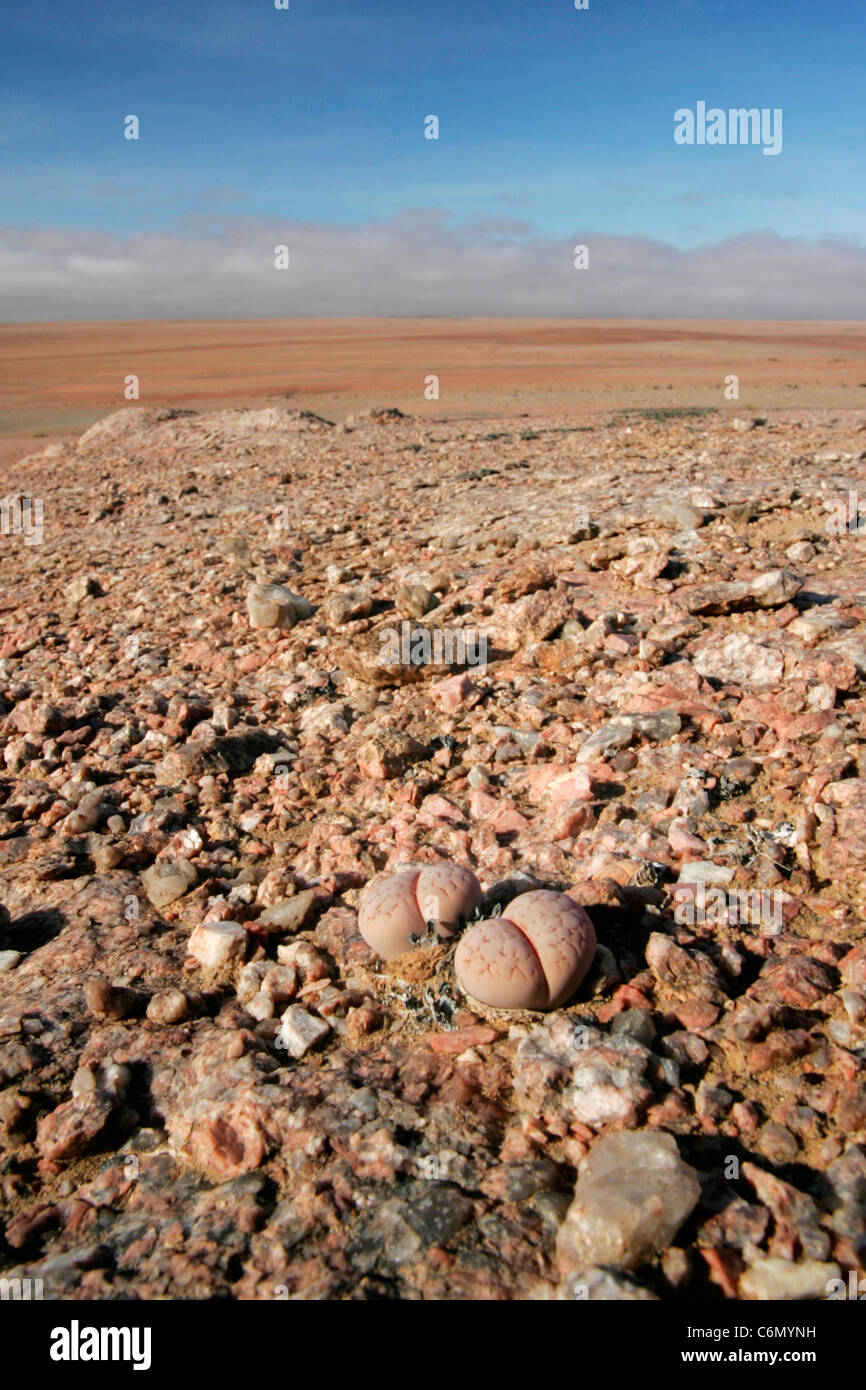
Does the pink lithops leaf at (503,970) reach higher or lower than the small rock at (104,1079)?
higher

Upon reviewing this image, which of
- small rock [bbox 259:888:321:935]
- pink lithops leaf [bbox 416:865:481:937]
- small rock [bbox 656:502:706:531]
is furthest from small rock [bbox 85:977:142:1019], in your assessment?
small rock [bbox 656:502:706:531]

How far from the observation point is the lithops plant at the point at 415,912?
2492 millimetres

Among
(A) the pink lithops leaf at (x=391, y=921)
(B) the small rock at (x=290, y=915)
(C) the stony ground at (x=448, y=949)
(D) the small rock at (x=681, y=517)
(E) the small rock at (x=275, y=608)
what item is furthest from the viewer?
(D) the small rock at (x=681, y=517)

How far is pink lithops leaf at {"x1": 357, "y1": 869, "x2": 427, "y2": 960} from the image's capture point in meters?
2.49

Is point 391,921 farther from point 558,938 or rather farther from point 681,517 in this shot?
point 681,517

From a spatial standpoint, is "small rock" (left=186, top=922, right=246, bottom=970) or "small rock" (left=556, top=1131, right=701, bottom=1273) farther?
"small rock" (left=186, top=922, right=246, bottom=970)

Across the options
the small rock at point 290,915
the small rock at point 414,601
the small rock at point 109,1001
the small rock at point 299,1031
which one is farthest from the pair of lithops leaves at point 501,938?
the small rock at point 414,601

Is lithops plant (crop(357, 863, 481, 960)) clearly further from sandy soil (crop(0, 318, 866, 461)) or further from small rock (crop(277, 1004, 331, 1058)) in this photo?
sandy soil (crop(0, 318, 866, 461))

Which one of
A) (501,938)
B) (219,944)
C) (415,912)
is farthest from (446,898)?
(219,944)

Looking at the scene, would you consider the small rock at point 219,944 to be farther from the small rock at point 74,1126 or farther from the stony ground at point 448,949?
the small rock at point 74,1126

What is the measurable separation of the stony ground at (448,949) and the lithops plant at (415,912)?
0.07 meters

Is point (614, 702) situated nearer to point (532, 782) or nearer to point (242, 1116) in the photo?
point (532, 782)
